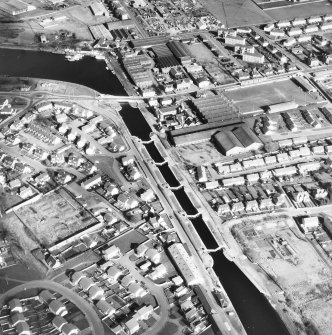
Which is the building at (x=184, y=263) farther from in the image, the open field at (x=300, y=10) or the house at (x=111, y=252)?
the open field at (x=300, y=10)

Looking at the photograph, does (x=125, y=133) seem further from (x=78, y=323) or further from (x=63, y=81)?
(x=78, y=323)

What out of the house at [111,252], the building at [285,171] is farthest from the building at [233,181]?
the house at [111,252]

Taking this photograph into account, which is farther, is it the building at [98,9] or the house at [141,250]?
the building at [98,9]

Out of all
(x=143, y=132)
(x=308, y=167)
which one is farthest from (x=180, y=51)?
(x=308, y=167)

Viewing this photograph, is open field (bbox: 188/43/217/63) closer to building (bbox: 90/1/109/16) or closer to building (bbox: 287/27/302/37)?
building (bbox: 287/27/302/37)

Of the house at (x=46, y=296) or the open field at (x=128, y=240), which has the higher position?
the open field at (x=128, y=240)

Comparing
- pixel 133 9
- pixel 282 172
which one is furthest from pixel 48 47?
pixel 282 172

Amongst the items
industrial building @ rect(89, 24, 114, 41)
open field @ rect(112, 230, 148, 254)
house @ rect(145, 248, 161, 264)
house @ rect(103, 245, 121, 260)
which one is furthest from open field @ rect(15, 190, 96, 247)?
industrial building @ rect(89, 24, 114, 41)
